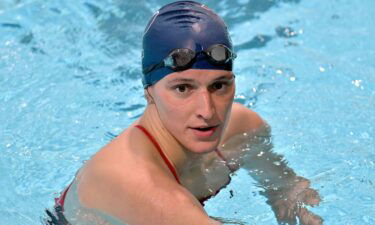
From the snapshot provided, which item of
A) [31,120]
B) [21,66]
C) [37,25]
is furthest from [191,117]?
[37,25]

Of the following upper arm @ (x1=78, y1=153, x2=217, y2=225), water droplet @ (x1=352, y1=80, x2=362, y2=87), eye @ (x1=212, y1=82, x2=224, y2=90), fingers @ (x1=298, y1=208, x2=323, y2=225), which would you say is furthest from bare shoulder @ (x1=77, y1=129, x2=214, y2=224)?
water droplet @ (x1=352, y1=80, x2=362, y2=87)

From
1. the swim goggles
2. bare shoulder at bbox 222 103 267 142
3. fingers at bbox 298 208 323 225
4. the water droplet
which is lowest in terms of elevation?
the water droplet

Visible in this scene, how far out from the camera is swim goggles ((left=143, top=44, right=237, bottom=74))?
3076 mm

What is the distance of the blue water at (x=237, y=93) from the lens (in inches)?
165

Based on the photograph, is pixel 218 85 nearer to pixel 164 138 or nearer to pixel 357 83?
pixel 164 138

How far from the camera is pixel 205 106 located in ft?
9.95

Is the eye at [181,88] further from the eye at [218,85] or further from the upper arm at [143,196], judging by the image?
the upper arm at [143,196]

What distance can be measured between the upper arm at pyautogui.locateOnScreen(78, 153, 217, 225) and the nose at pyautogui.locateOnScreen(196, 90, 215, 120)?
0.31m

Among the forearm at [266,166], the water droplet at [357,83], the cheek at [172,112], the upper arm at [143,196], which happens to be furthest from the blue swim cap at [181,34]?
the water droplet at [357,83]

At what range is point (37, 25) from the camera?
6422 mm

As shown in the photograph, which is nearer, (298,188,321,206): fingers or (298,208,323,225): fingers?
(298,208,323,225): fingers

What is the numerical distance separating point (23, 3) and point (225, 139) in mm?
3634

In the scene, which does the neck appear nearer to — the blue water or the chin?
the chin

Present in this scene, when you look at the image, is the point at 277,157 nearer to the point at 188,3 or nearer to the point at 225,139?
the point at 225,139
